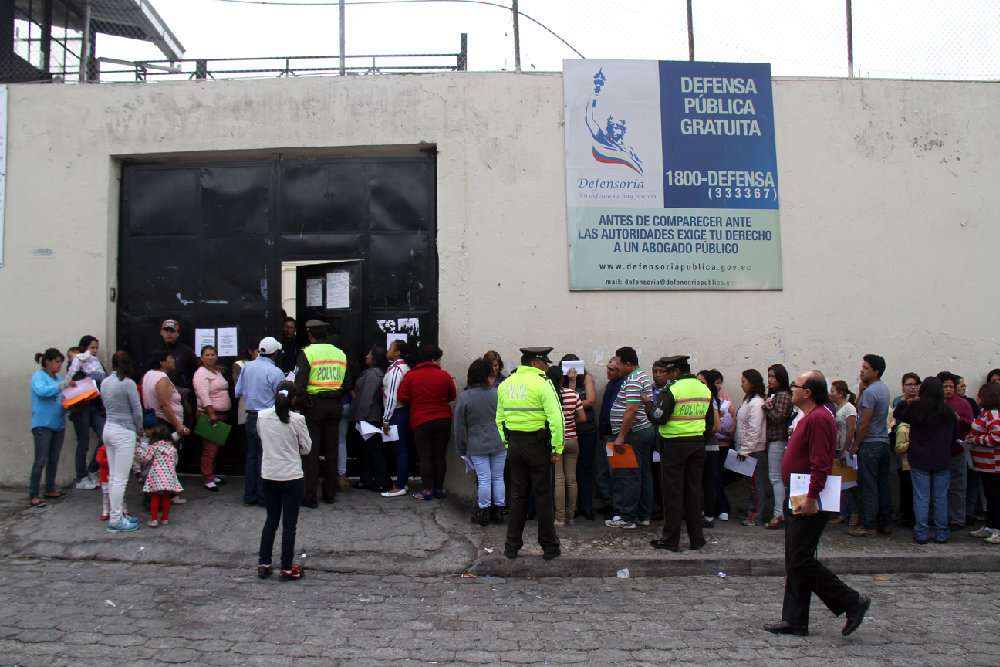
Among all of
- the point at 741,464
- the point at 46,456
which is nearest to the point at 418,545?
the point at 741,464

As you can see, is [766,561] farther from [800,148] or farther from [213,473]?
[213,473]

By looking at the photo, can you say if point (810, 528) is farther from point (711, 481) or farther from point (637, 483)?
point (711, 481)

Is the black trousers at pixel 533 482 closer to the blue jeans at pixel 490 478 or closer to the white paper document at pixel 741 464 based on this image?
the blue jeans at pixel 490 478

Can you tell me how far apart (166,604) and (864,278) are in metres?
8.42

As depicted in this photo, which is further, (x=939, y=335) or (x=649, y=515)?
(x=939, y=335)

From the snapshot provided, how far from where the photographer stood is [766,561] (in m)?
7.29

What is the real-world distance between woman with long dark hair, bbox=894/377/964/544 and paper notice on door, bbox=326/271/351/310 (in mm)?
6476

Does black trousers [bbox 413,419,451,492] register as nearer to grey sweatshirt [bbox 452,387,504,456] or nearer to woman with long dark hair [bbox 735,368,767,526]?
grey sweatshirt [bbox 452,387,504,456]

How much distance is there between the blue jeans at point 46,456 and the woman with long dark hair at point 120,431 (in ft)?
3.75

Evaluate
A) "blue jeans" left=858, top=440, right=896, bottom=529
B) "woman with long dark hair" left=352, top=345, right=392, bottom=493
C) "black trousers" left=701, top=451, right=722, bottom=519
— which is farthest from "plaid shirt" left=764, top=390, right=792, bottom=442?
"woman with long dark hair" left=352, top=345, right=392, bottom=493

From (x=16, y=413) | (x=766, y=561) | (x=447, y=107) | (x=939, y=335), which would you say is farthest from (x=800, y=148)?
(x=16, y=413)

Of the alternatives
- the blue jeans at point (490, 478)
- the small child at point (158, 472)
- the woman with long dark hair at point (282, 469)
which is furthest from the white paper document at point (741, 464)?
the small child at point (158, 472)

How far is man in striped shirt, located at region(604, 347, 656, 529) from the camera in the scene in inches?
324

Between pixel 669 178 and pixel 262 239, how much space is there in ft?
16.7
